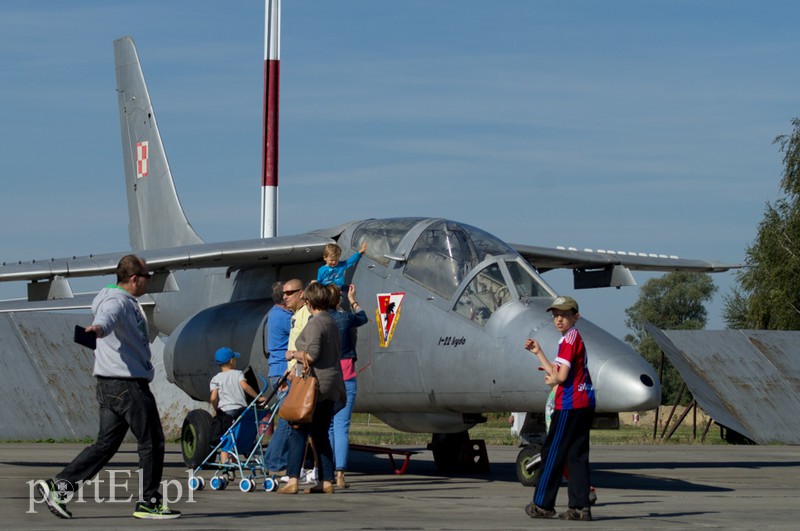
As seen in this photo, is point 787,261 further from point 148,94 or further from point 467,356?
point 467,356

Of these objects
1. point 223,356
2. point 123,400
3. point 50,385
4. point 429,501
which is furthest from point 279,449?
point 50,385

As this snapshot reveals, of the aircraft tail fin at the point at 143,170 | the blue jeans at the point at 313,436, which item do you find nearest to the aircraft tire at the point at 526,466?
the blue jeans at the point at 313,436

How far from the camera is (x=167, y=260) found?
15031 millimetres

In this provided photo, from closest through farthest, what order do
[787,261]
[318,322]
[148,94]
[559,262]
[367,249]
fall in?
[318,322]
[367,249]
[559,262]
[148,94]
[787,261]

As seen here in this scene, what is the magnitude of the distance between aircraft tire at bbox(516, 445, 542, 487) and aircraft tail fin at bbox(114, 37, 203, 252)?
8879 millimetres

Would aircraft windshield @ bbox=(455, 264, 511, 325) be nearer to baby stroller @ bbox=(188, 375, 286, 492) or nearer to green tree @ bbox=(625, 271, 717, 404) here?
baby stroller @ bbox=(188, 375, 286, 492)

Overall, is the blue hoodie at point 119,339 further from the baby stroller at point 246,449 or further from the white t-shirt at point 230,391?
the white t-shirt at point 230,391

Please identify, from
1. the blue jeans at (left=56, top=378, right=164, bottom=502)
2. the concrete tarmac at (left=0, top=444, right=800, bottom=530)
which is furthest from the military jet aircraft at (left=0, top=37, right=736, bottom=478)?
the blue jeans at (left=56, top=378, right=164, bottom=502)

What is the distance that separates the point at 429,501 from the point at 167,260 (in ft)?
17.7

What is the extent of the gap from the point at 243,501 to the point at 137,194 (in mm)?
11553

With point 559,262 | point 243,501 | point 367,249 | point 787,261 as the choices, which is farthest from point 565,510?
point 787,261

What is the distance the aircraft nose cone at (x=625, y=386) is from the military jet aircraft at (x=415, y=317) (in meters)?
Answer: 0.01

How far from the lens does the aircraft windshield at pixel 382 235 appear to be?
14.4m

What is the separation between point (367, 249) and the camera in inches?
576
